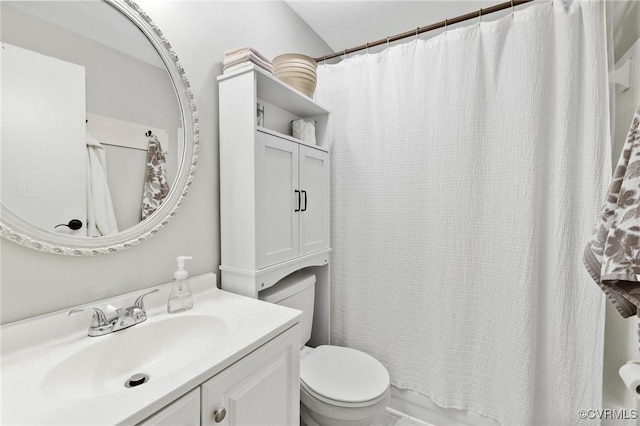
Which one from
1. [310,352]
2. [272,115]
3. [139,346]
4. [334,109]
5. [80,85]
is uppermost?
[334,109]

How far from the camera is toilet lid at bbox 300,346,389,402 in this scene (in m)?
→ 1.22

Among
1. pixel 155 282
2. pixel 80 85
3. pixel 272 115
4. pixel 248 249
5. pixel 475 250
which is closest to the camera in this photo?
pixel 80 85

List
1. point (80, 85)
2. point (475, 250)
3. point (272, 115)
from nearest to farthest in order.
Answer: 1. point (80, 85)
2. point (475, 250)
3. point (272, 115)

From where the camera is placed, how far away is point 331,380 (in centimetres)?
131

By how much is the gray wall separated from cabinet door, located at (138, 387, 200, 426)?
51 cm

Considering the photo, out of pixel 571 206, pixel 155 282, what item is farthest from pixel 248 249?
pixel 571 206

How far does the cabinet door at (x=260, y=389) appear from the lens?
71 cm

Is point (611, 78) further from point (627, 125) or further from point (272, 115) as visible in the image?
point (272, 115)

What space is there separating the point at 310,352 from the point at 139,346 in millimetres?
872

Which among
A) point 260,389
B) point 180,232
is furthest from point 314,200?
point 260,389

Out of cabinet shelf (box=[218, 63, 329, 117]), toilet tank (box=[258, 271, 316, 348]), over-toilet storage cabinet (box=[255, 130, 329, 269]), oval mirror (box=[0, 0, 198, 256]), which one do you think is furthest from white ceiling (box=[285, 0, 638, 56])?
toilet tank (box=[258, 271, 316, 348])

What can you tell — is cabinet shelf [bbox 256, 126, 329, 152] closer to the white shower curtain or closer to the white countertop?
the white shower curtain

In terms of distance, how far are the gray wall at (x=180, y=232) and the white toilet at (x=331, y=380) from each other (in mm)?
434

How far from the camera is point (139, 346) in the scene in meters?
0.88
